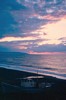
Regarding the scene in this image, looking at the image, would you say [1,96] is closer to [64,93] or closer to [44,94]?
[44,94]

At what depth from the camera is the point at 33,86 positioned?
1091 inches

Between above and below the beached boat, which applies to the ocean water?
above

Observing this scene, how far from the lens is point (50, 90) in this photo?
2734 centimetres

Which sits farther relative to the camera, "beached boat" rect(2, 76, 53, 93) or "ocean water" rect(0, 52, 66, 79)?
"ocean water" rect(0, 52, 66, 79)

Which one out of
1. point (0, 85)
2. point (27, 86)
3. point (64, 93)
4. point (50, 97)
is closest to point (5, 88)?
point (0, 85)

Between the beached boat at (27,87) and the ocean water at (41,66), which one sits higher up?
the ocean water at (41,66)

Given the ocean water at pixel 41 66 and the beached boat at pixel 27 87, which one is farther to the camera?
the ocean water at pixel 41 66

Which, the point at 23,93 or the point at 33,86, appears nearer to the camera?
the point at 23,93

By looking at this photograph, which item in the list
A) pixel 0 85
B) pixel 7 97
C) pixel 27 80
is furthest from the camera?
pixel 27 80

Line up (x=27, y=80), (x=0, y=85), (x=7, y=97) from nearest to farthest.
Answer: (x=7, y=97) → (x=0, y=85) → (x=27, y=80)

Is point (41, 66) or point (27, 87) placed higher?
point (41, 66)

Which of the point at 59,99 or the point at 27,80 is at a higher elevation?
the point at 27,80

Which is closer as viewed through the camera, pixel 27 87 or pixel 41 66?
pixel 27 87

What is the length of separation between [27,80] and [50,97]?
4275 millimetres
